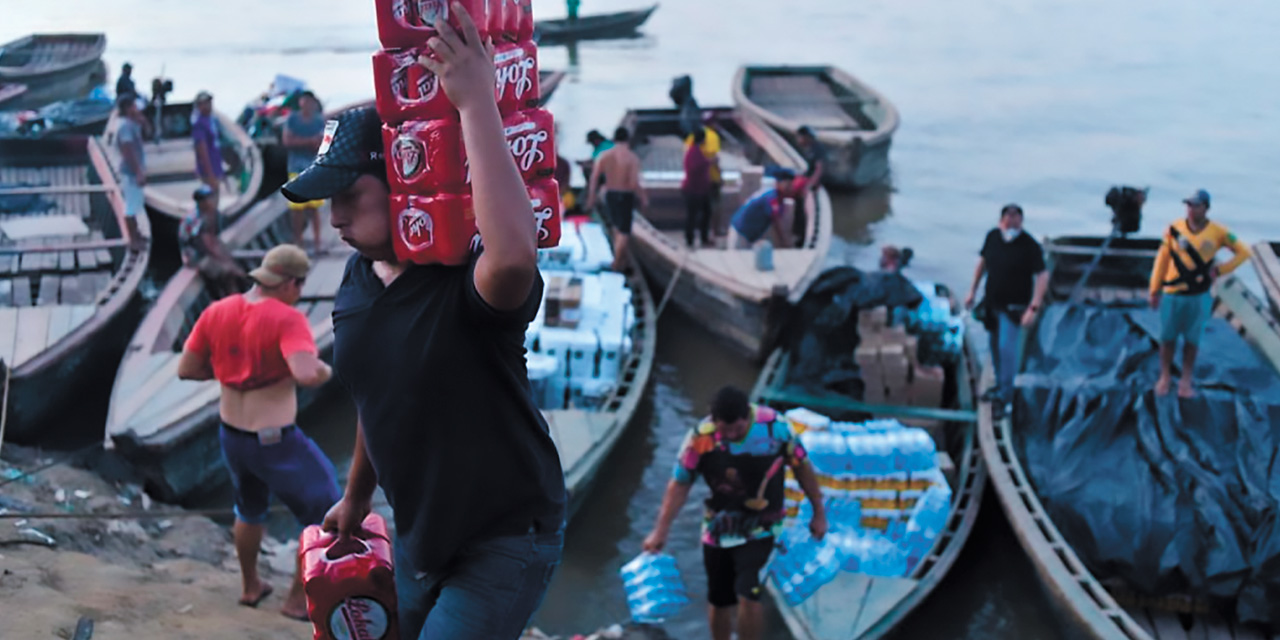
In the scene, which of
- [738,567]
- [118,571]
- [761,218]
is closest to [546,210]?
[738,567]

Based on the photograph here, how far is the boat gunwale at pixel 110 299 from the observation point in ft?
30.5

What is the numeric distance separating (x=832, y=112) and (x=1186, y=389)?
13.2m

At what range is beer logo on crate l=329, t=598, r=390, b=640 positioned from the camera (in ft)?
9.68

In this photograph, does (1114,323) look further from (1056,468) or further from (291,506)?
(291,506)

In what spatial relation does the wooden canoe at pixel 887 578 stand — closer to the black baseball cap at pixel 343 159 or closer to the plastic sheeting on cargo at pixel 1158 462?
the plastic sheeting on cargo at pixel 1158 462

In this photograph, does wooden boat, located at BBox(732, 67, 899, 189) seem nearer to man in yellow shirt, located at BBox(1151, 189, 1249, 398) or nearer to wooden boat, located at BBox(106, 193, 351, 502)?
man in yellow shirt, located at BBox(1151, 189, 1249, 398)

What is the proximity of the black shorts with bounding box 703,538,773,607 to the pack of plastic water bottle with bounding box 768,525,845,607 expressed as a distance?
36.3 inches

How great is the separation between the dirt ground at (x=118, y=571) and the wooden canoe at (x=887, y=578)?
1.32 meters

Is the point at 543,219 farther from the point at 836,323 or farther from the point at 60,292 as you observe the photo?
the point at 60,292

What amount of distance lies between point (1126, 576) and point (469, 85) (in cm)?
651

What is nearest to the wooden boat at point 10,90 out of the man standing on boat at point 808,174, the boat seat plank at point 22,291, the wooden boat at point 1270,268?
the boat seat plank at point 22,291

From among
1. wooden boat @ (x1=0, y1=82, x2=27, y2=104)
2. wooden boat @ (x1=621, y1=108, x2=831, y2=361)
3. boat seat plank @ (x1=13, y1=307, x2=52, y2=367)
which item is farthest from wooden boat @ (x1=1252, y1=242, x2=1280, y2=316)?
wooden boat @ (x1=0, y1=82, x2=27, y2=104)

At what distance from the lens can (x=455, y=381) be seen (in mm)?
2371

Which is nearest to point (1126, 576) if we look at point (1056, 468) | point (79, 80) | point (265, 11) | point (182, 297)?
point (1056, 468)
